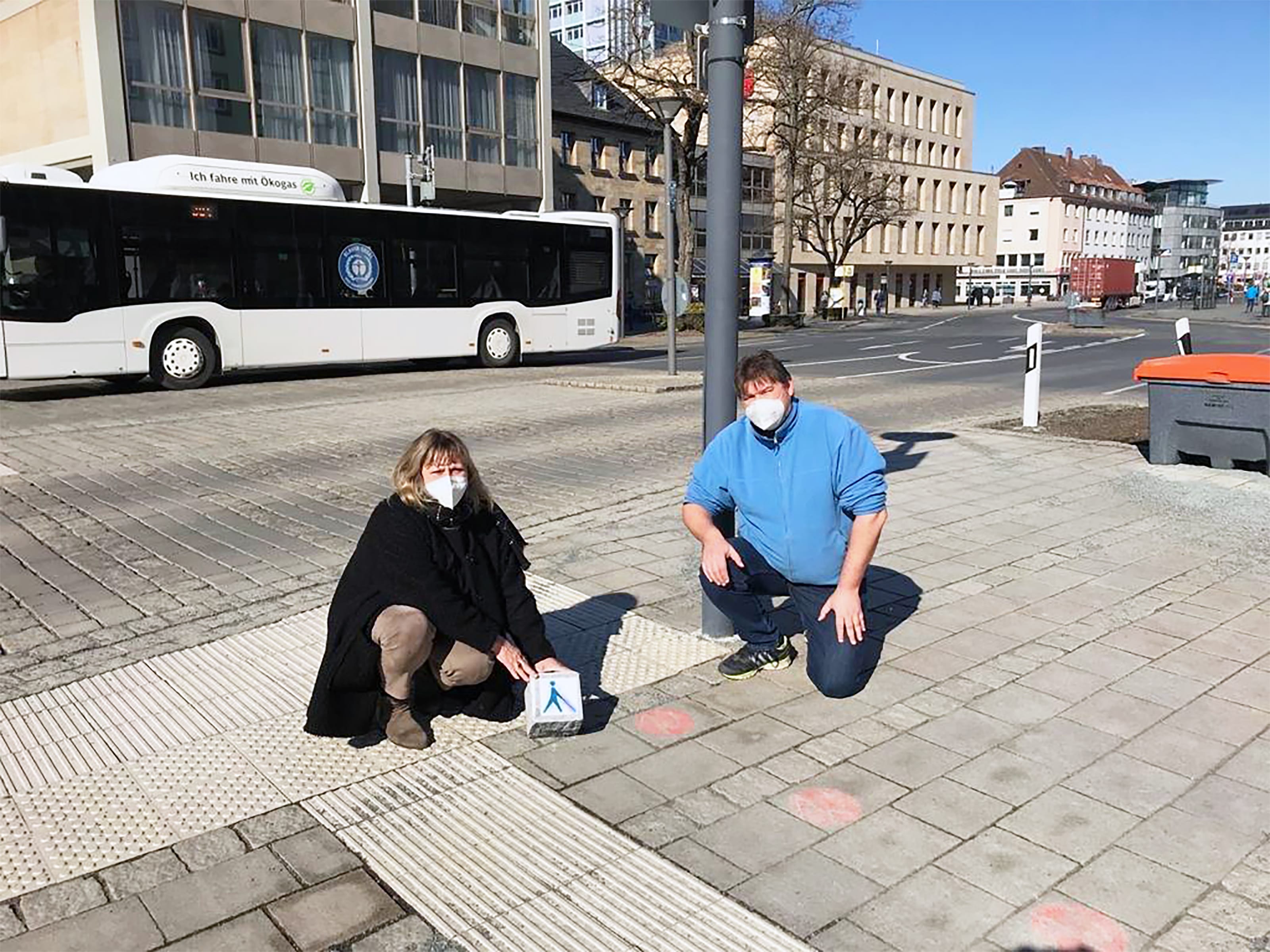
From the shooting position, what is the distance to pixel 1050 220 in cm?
11350

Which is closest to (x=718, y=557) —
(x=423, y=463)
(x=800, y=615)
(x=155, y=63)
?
(x=800, y=615)

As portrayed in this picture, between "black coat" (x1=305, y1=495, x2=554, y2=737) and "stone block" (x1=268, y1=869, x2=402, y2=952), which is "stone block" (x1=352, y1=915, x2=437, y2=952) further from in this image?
"black coat" (x1=305, y1=495, x2=554, y2=737)

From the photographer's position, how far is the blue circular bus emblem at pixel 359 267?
62.2 feet

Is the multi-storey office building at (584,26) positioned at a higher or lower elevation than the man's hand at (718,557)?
higher

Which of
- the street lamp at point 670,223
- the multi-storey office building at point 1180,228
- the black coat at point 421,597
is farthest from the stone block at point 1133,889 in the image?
the multi-storey office building at point 1180,228

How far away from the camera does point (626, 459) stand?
33.7 ft

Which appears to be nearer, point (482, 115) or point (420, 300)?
point (420, 300)

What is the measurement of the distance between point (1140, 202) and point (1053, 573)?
146899 mm

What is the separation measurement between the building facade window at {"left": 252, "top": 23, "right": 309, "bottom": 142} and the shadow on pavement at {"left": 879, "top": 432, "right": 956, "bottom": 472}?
2309 cm

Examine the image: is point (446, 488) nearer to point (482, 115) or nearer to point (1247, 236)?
point (482, 115)

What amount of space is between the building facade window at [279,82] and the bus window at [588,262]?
1117 cm

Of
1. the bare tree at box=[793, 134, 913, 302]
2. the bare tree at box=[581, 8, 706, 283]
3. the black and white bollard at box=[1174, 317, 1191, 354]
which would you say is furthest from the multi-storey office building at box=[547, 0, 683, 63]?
the black and white bollard at box=[1174, 317, 1191, 354]

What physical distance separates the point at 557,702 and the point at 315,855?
3.34 feet

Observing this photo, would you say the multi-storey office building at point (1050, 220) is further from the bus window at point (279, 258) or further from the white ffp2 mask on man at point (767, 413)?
the white ffp2 mask on man at point (767, 413)
